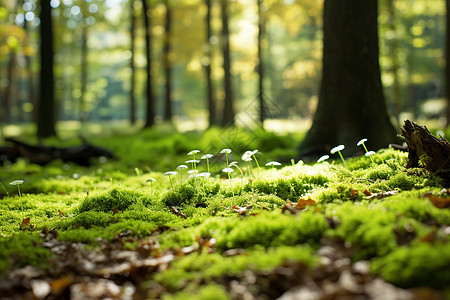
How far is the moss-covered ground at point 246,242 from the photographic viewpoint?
1.71 meters

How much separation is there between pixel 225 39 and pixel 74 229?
1343cm

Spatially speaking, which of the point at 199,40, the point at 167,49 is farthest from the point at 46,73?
the point at 199,40

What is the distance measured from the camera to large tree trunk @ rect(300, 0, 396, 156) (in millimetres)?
5402

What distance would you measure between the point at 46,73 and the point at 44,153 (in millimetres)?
4979

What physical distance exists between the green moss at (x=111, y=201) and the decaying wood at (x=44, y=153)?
3870mm

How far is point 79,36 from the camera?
25.8m

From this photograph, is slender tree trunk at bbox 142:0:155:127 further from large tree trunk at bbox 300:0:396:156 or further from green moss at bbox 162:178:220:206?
green moss at bbox 162:178:220:206

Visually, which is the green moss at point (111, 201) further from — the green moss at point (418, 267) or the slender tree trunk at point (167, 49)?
the slender tree trunk at point (167, 49)

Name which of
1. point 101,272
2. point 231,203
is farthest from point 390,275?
point 231,203

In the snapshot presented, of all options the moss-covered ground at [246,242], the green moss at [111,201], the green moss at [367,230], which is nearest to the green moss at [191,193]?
the moss-covered ground at [246,242]

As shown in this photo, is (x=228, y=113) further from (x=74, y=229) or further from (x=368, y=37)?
(x=74, y=229)

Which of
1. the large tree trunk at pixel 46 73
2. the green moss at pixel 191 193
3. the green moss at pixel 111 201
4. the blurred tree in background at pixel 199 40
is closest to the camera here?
the green moss at pixel 111 201

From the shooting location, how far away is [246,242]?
2.25 metres

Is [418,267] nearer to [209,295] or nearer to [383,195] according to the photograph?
[209,295]
